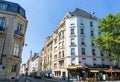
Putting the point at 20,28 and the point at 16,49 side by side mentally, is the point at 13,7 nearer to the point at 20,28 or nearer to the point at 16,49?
the point at 20,28

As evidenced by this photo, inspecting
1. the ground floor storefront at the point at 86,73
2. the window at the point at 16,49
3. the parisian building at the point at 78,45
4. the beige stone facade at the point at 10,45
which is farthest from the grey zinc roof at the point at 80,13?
the window at the point at 16,49

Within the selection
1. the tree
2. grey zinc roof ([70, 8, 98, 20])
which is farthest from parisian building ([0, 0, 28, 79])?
grey zinc roof ([70, 8, 98, 20])

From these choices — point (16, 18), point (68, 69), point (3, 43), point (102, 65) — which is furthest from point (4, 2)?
point (102, 65)

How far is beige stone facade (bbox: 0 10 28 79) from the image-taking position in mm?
22337

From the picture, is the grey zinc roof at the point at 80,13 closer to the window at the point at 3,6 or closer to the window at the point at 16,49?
the window at the point at 3,6

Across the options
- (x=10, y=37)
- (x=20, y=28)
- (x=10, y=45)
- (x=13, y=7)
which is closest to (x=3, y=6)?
(x=13, y=7)

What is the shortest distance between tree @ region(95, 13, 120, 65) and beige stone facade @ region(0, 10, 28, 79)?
16.1m

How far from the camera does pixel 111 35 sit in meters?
30.3

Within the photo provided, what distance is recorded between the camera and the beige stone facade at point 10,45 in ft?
73.3

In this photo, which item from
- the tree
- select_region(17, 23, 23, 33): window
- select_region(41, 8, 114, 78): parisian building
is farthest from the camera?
select_region(41, 8, 114, 78): parisian building

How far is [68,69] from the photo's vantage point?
37.7m

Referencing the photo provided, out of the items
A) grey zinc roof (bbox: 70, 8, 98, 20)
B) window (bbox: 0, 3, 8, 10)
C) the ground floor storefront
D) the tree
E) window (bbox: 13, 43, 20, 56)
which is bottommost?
the ground floor storefront

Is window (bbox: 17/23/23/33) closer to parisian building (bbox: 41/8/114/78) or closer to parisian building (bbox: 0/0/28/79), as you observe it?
parisian building (bbox: 0/0/28/79)

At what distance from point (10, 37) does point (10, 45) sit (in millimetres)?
1254
